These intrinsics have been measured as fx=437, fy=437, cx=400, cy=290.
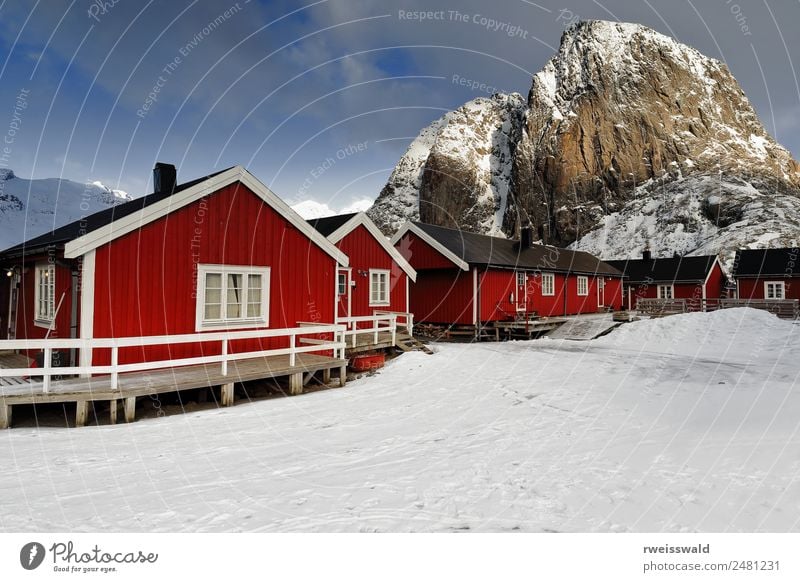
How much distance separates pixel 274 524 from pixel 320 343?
7612mm

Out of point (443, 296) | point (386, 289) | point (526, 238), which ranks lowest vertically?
point (443, 296)

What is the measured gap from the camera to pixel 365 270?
17.8 metres

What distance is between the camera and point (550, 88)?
10512cm

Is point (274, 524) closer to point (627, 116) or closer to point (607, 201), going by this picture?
point (607, 201)

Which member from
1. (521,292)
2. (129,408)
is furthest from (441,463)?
(521,292)

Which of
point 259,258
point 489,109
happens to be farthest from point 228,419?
point 489,109

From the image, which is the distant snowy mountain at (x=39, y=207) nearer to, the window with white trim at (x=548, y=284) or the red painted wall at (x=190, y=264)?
the window with white trim at (x=548, y=284)

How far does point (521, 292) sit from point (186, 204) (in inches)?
708

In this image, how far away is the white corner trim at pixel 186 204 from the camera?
8531 millimetres

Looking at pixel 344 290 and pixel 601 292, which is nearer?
pixel 344 290

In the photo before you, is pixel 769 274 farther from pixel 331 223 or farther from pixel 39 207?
pixel 39 207

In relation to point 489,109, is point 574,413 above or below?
below

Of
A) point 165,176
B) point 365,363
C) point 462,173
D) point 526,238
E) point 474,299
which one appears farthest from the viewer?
point 462,173
